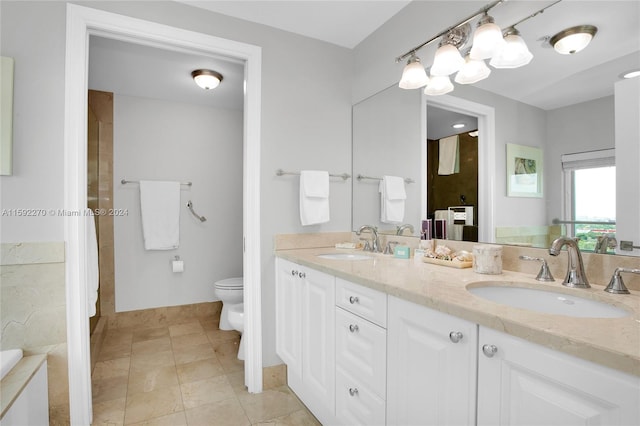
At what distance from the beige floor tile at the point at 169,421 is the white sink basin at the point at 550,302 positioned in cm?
163

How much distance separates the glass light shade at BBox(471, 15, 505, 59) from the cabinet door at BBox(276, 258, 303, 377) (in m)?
1.34

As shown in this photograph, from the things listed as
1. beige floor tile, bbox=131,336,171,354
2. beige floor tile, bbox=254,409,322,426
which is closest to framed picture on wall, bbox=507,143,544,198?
beige floor tile, bbox=254,409,322,426

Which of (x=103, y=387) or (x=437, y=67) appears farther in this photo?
(x=103, y=387)

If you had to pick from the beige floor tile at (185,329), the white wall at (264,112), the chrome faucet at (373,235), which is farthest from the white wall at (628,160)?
the beige floor tile at (185,329)

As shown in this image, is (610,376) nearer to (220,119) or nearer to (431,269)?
(431,269)

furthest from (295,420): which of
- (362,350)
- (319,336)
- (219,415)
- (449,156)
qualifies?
(449,156)

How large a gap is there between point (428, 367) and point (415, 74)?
1410 mm

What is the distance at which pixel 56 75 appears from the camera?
1578 millimetres

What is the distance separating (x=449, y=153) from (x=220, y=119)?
8.75 feet

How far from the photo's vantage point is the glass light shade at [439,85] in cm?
165

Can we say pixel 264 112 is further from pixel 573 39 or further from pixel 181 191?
pixel 181 191

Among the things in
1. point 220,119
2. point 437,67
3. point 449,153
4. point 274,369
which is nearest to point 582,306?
point 449,153

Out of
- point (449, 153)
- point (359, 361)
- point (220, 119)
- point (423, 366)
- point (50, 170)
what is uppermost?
point (220, 119)

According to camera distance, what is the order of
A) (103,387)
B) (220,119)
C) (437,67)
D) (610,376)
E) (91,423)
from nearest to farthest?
1. (610,376)
2. (437,67)
3. (91,423)
4. (103,387)
5. (220,119)
